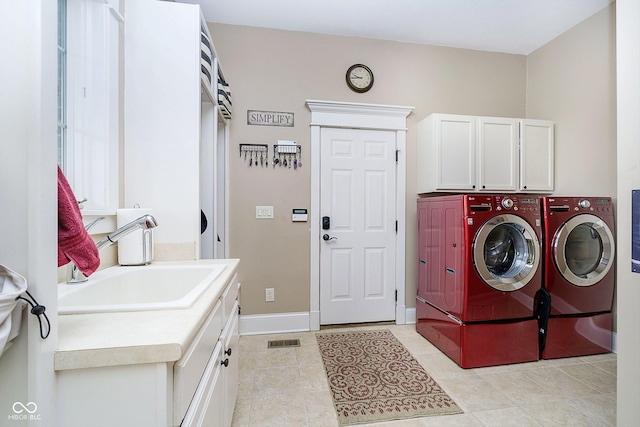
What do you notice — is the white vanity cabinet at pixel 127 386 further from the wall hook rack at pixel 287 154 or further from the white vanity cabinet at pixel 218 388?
the wall hook rack at pixel 287 154

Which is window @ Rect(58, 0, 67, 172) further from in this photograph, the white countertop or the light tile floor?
the light tile floor

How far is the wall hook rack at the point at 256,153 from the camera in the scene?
2.52 m

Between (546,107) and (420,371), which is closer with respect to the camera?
(420,371)

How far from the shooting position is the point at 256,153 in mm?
2537

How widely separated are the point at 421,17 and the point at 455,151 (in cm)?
125

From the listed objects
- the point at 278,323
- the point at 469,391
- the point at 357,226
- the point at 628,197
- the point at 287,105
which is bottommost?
the point at 469,391

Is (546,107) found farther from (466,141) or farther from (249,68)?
(249,68)

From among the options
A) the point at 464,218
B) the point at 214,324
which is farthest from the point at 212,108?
the point at 464,218

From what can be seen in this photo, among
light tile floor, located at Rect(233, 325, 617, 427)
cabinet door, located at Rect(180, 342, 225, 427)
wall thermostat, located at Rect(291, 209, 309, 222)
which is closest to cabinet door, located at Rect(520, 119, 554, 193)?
light tile floor, located at Rect(233, 325, 617, 427)

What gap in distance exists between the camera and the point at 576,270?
2184 millimetres

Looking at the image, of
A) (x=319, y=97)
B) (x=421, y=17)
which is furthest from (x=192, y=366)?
(x=421, y=17)

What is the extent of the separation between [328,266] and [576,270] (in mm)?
2081

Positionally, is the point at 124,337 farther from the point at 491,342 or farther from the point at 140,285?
the point at 491,342

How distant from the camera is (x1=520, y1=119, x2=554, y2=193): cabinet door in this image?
2.65 m
